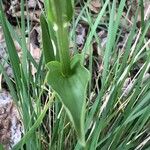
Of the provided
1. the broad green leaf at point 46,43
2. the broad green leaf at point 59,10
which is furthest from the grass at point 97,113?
the broad green leaf at point 59,10

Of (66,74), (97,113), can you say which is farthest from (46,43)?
(97,113)

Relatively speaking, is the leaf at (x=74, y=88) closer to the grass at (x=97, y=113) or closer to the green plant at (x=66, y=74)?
the green plant at (x=66, y=74)

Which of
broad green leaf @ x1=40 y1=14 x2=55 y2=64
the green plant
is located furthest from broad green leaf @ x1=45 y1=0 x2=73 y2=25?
broad green leaf @ x1=40 y1=14 x2=55 y2=64

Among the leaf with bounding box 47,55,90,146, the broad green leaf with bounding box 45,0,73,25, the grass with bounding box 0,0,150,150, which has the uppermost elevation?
the broad green leaf with bounding box 45,0,73,25

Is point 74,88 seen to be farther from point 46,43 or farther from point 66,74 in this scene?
point 46,43

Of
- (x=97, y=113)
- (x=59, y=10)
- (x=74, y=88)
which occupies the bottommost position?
(x=97, y=113)

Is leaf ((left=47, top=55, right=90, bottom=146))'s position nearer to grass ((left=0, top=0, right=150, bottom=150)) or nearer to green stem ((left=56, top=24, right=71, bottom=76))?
green stem ((left=56, top=24, right=71, bottom=76))

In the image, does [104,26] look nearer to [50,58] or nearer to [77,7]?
[77,7]

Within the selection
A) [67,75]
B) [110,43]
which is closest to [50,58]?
[67,75]
